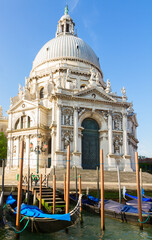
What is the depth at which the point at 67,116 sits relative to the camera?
→ 107 ft

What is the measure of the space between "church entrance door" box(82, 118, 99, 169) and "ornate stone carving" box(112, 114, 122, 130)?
2.40m

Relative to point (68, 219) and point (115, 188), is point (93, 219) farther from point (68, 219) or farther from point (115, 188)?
point (115, 188)

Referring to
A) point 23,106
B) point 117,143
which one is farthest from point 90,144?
point 23,106

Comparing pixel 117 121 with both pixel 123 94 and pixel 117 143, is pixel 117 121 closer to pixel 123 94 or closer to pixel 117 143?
pixel 117 143

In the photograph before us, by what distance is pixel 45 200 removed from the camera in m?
15.4

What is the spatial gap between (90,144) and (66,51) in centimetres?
2068

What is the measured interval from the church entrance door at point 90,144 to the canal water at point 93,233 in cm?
1962

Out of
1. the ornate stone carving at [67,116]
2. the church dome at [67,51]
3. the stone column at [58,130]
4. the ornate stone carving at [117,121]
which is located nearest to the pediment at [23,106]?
the stone column at [58,130]

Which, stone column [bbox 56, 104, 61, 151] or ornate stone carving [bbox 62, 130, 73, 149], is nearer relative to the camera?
stone column [bbox 56, 104, 61, 151]

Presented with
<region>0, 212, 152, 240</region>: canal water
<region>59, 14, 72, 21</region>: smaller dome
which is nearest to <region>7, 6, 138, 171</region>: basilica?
<region>0, 212, 152, 240</region>: canal water

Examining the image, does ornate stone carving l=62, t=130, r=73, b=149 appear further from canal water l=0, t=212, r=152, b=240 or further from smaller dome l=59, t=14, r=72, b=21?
smaller dome l=59, t=14, r=72, b=21

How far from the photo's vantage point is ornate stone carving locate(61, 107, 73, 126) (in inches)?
1268

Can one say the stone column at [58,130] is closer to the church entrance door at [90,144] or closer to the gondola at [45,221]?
the church entrance door at [90,144]

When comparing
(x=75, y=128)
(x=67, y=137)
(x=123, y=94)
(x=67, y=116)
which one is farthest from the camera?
(x=123, y=94)
